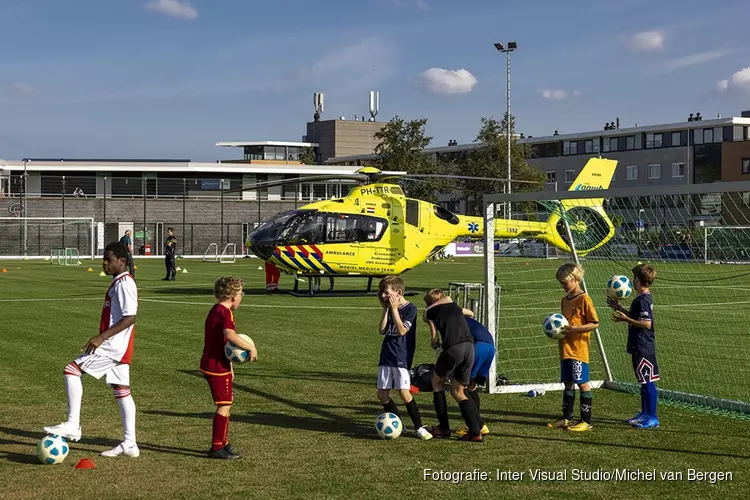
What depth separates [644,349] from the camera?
9.85 metres

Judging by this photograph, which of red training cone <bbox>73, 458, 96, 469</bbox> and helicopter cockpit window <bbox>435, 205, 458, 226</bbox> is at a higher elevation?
helicopter cockpit window <bbox>435, 205, 458, 226</bbox>

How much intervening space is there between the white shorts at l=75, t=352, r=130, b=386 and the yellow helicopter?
17.2 m

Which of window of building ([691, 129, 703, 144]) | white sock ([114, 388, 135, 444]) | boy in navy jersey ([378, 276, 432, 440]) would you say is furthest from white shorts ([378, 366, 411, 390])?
window of building ([691, 129, 703, 144])

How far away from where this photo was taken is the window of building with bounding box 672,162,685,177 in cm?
8488

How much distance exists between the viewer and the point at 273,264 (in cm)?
2689

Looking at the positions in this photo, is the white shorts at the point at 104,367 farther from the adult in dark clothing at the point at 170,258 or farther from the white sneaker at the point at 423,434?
the adult in dark clothing at the point at 170,258

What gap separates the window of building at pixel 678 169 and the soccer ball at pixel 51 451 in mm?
83010

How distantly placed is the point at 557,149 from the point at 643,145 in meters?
10.6

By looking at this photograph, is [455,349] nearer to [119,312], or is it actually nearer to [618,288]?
[618,288]

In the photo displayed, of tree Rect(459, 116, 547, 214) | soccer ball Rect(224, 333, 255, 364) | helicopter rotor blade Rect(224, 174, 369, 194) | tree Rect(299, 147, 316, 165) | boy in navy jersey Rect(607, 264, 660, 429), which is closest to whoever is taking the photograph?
soccer ball Rect(224, 333, 255, 364)

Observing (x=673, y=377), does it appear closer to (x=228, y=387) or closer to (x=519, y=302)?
(x=228, y=387)

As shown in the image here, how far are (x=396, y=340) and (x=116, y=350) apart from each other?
264 cm

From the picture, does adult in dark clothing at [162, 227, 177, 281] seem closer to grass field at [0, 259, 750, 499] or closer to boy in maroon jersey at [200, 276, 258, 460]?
grass field at [0, 259, 750, 499]

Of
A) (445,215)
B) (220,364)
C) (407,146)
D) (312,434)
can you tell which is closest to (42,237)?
(407,146)
